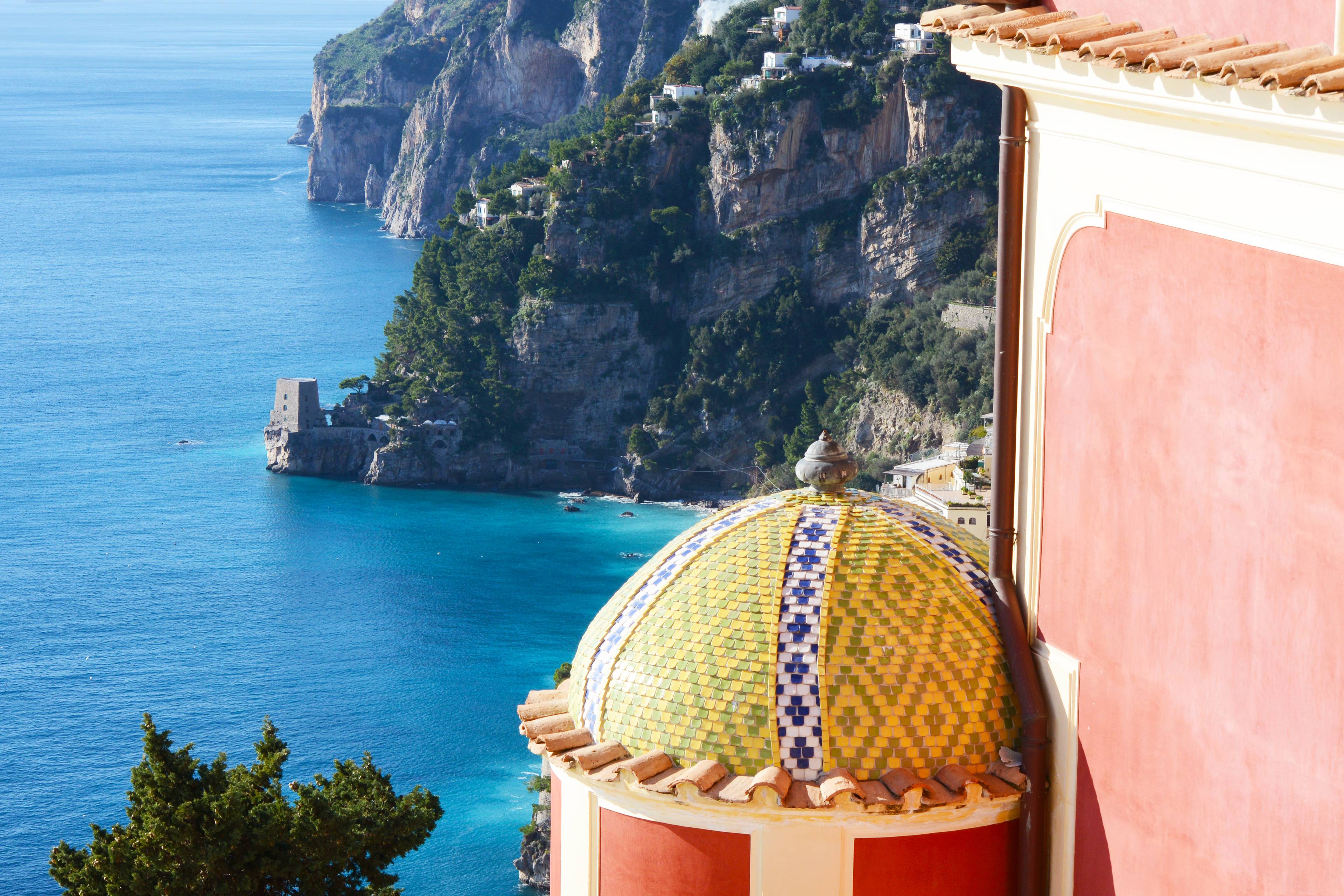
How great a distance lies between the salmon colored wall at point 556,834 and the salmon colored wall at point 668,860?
52cm

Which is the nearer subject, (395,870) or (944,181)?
(395,870)

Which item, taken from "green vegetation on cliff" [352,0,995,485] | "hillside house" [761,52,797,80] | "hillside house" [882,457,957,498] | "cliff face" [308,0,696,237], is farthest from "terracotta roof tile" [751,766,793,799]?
"cliff face" [308,0,696,237]

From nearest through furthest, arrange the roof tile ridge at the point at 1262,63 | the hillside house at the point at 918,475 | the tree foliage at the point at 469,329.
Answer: the roof tile ridge at the point at 1262,63 < the hillside house at the point at 918,475 < the tree foliage at the point at 469,329

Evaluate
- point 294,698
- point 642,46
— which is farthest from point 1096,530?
point 642,46

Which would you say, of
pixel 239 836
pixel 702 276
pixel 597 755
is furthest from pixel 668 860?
pixel 702 276

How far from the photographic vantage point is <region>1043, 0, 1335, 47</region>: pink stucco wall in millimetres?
6238

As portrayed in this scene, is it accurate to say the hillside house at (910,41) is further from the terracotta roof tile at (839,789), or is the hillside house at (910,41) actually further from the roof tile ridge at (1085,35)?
the terracotta roof tile at (839,789)

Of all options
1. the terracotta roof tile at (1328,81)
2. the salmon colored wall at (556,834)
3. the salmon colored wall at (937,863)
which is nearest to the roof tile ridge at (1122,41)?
the terracotta roof tile at (1328,81)

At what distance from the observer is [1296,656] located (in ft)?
21.0

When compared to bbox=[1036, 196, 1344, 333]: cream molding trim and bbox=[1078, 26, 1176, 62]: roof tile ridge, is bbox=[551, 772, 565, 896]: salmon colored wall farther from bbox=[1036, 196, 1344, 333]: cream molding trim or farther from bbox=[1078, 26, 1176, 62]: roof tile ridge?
bbox=[1078, 26, 1176, 62]: roof tile ridge

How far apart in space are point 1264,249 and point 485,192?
293 ft

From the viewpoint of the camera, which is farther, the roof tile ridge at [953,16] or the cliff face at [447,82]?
the cliff face at [447,82]

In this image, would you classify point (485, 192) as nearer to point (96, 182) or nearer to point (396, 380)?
point (396, 380)

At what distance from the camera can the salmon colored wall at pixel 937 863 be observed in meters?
8.05
